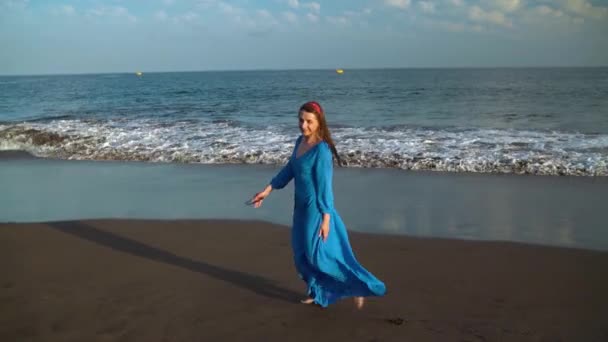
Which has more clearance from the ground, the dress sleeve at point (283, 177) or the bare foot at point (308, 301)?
the dress sleeve at point (283, 177)

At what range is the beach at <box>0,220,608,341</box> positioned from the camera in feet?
11.4

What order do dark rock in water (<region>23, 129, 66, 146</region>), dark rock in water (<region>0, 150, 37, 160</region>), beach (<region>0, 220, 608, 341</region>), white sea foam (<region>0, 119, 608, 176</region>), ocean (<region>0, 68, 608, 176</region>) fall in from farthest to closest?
dark rock in water (<region>23, 129, 66, 146</region>), dark rock in water (<region>0, 150, 37, 160</region>), ocean (<region>0, 68, 608, 176</region>), white sea foam (<region>0, 119, 608, 176</region>), beach (<region>0, 220, 608, 341</region>)

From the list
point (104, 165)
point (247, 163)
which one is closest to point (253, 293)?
point (247, 163)

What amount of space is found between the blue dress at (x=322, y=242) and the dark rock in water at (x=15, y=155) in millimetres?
10695

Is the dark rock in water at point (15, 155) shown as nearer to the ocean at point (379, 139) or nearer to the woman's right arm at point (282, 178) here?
the ocean at point (379, 139)

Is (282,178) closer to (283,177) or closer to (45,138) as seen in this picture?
(283,177)

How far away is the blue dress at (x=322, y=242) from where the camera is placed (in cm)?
352

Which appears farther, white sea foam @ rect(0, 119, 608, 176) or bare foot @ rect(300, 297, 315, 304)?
white sea foam @ rect(0, 119, 608, 176)

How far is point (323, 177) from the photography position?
3.49 metres

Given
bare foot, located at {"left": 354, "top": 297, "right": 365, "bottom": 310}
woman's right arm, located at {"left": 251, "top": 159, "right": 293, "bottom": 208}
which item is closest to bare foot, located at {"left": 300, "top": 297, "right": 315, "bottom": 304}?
bare foot, located at {"left": 354, "top": 297, "right": 365, "bottom": 310}

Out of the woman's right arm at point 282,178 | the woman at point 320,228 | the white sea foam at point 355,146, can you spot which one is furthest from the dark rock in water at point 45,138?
the woman at point 320,228

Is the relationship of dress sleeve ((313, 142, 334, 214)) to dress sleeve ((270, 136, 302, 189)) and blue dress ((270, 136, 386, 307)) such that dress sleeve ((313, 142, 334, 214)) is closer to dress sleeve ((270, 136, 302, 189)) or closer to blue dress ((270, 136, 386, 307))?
blue dress ((270, 136, 386, 307))

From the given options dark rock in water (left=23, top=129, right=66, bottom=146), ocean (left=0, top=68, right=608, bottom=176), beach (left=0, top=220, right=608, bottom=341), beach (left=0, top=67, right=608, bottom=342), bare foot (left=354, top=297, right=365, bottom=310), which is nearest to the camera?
beach (left=0, top=220, right=608, bottom=341)

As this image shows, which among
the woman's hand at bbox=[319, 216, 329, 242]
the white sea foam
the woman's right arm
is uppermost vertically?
the woman's right arm
